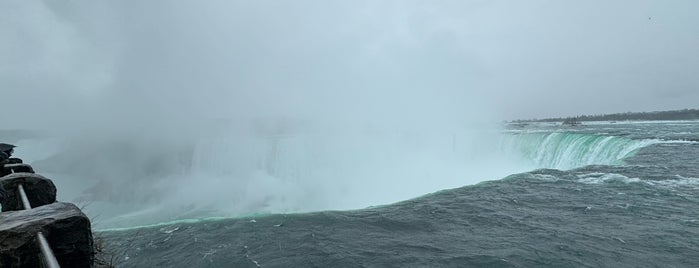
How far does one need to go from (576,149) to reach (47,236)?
24.7 meters

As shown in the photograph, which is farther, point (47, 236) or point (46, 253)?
point (47, 236)

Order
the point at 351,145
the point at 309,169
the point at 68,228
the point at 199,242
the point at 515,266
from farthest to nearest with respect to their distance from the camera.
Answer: the point at 351,145
the point at 309,169
the point at 199,242
the point at 515,266
the point at 68,228

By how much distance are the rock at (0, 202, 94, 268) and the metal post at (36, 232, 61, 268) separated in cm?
8

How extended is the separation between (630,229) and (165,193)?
2697 centimetres

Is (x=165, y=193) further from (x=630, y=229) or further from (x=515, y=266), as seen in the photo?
(x=630, y=229)

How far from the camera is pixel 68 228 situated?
2072 mm

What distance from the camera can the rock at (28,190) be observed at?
11.2 ft

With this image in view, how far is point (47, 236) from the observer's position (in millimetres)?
1999

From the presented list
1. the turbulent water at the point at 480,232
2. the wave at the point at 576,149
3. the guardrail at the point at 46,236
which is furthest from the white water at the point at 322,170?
the guardrail at the point at 46,236

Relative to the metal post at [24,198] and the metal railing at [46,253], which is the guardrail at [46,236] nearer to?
the metal railing at [46,253]

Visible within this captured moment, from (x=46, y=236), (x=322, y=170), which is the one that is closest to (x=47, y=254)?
(x=46, y=236)

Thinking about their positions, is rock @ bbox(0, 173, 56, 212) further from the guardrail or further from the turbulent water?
the turbulent water

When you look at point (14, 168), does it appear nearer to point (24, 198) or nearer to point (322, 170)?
point (24, 198)

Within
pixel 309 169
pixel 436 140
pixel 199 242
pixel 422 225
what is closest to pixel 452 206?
pixel 422 225
